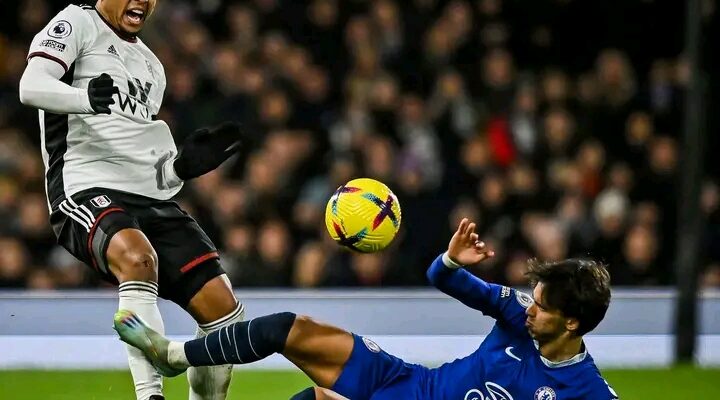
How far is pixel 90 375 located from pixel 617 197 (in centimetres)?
418

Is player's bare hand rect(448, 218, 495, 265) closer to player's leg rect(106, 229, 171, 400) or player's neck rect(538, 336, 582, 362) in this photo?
player's neck rect(538, 336, 582, 362)

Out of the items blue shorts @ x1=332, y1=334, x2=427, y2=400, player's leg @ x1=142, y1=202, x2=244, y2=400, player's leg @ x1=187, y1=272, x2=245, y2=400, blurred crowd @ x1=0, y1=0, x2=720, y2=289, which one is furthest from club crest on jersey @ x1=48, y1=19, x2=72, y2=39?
blurred crowd @ x1=0, y1=0, x2=720, y2=289

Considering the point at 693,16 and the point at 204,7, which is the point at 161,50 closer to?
the point at 204,7

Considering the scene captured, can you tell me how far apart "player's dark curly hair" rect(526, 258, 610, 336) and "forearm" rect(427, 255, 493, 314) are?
166 millimetres

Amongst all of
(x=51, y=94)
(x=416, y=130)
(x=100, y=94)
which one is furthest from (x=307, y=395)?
(x=416, y=130)

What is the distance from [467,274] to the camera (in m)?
4.56

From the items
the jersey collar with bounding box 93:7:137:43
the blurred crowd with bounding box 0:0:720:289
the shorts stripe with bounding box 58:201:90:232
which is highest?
the jersey collar with bounding box 93:7:137:43

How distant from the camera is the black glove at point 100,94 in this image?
15.6 ft

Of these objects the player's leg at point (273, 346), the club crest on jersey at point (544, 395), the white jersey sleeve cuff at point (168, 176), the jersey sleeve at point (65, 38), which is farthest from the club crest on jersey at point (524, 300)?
the jersey sleeve at point (65, 38)

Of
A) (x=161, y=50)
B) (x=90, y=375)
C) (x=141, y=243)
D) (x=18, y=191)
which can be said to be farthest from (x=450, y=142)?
(x=141, y=243)

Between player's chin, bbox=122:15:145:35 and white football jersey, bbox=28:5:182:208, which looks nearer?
white football jersey, bbox=28:5:182:208

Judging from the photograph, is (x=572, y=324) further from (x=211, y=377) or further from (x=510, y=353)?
(x=211, y=377)

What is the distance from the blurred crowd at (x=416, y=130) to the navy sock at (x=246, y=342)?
434cm

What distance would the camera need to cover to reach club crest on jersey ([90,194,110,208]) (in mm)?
4941
